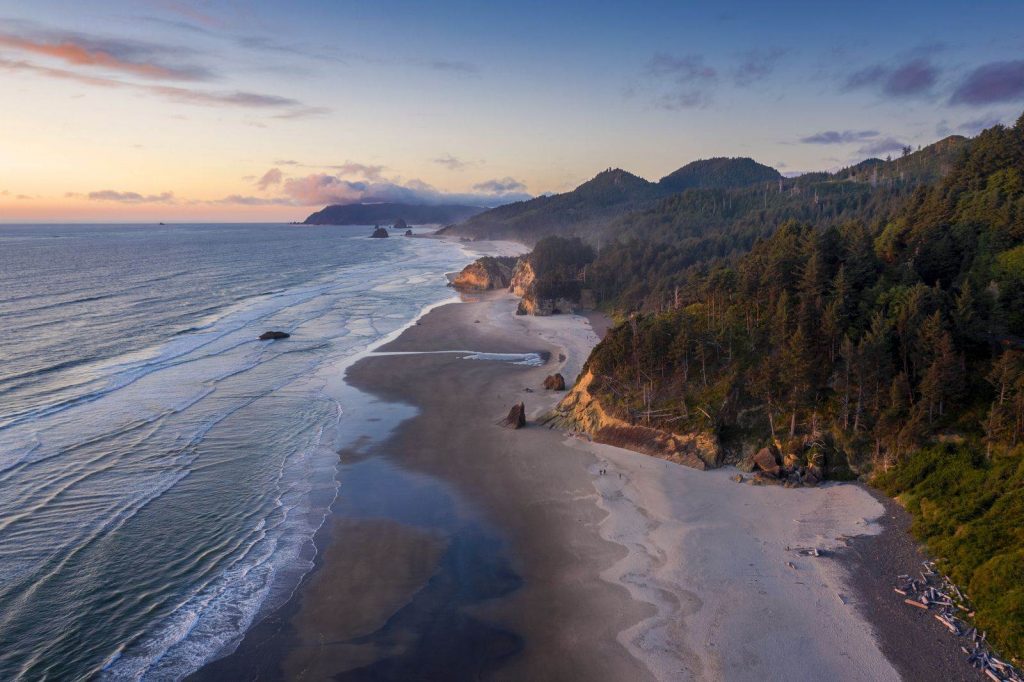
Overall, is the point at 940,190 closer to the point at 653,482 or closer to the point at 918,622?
the point at 653,482

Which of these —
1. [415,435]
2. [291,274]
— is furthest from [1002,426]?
[291,274]

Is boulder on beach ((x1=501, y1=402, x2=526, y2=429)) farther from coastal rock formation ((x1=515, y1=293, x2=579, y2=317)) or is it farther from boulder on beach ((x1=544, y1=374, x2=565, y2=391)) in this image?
coastal rock formation ((x1=515, y1=293, x2=579, y2=317))

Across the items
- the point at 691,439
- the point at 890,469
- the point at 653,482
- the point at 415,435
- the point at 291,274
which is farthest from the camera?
the point at 291,274

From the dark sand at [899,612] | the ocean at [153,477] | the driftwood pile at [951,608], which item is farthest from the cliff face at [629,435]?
the ocean at [153,477]

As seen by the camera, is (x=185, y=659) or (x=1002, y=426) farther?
(x=1002, y=426)

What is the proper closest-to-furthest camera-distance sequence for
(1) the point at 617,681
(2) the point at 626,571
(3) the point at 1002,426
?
(1) the point at 617,681 < (2) the point at 626,571 < (3) the point at 1002,426

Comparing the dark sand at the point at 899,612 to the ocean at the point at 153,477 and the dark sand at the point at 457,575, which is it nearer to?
the dark sand at the point at 457,575
